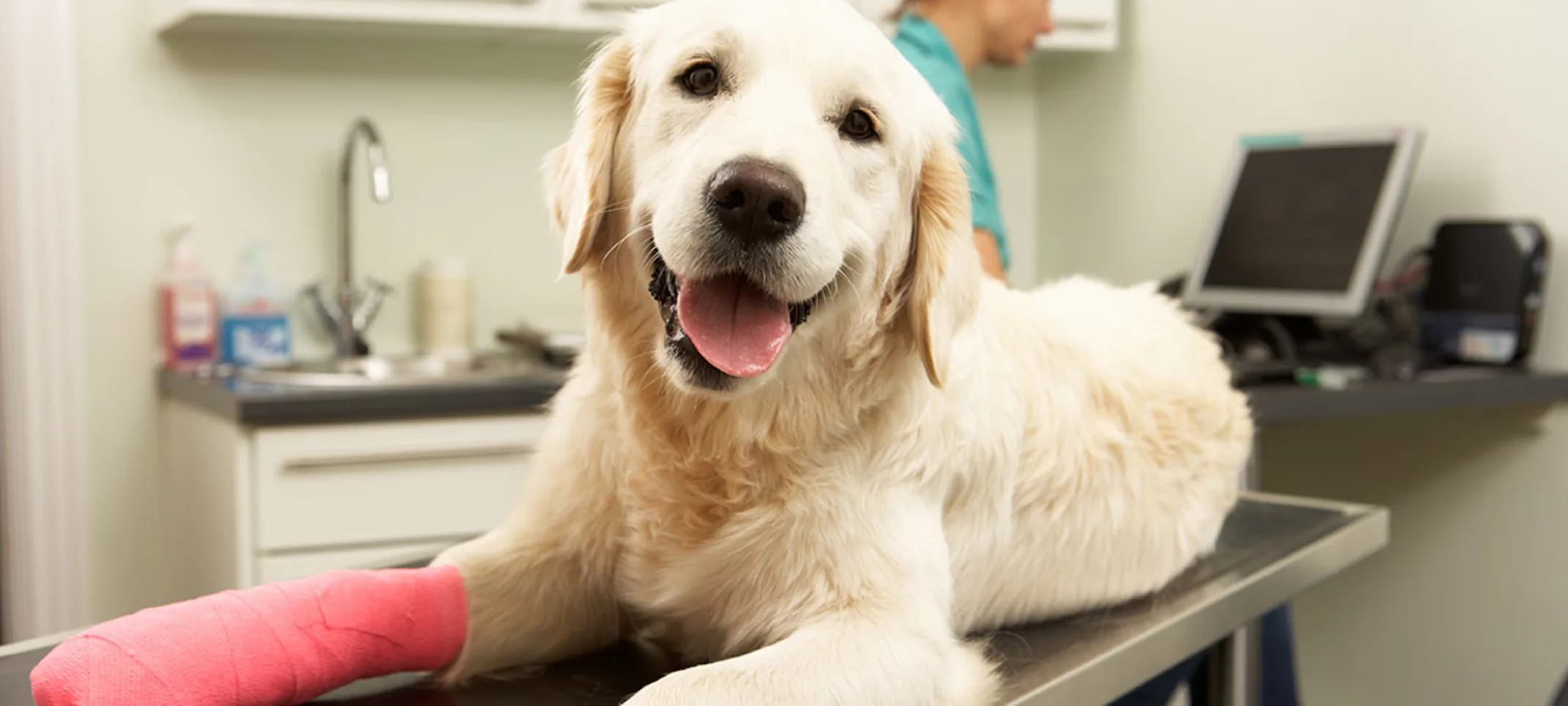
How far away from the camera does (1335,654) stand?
2.97 meters

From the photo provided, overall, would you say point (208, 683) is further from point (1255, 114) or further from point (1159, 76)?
point (1159, 76)

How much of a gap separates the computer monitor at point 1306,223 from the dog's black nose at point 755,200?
2.03 meters

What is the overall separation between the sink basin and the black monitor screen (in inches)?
61.7

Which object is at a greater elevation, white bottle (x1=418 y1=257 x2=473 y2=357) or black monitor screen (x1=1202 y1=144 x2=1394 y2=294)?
black monitor screen (x1=1202 y1=144 x2=1394 y2=294)

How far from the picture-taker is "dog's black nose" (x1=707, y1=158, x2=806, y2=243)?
934 millimetres

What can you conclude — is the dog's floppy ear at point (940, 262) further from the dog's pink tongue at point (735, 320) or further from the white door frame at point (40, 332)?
the white door frame at point (40, 332)

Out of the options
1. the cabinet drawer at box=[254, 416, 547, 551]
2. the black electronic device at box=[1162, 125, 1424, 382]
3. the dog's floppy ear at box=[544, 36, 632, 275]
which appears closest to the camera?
the dog's floppy ear at box=[544, 36, 632, 275]

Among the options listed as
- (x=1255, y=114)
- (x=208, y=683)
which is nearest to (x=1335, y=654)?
(x=1255, y=114)

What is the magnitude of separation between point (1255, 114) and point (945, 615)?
2.44 metres

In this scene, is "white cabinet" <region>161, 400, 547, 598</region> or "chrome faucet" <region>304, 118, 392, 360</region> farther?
→ "chrome faucet" <region>304, 118, 392, 360</region>

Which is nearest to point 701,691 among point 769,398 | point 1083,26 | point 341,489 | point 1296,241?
point 769,398

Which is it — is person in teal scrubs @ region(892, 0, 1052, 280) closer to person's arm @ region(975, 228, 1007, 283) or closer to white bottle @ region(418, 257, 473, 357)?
person's arm @ region(975, 228, 1007, 283)

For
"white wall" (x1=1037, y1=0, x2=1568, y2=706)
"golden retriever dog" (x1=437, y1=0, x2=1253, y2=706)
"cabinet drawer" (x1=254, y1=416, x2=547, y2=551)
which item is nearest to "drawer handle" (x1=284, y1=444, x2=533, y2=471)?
"cabinet drawer" (x1=254, y1=416, x2=547, y2=551)

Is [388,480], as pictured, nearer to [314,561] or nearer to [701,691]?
[314,561]
